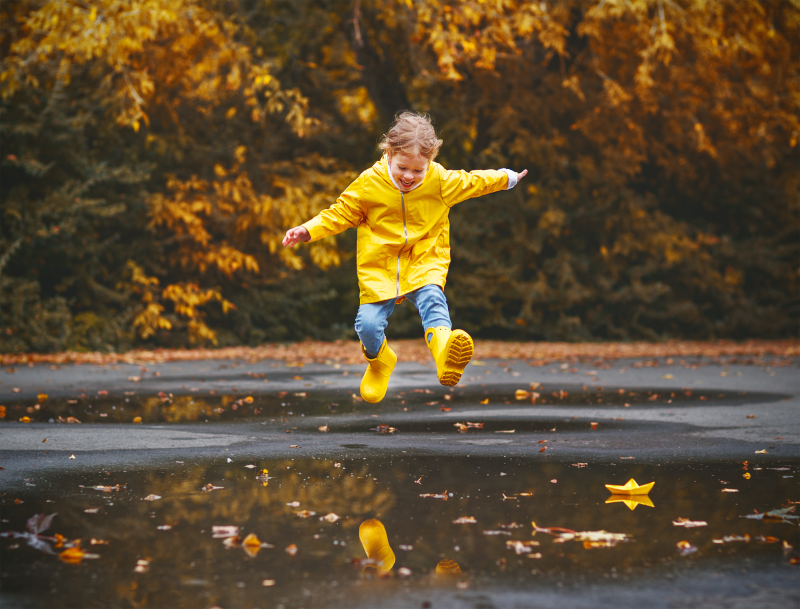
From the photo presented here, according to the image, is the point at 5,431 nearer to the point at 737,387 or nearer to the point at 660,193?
the point at 737,387

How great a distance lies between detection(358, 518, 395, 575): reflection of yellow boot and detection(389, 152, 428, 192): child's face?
2394 mm

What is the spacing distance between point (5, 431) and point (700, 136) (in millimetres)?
13658

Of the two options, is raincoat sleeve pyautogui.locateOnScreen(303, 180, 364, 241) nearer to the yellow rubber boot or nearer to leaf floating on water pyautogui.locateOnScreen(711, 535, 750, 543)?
the yellow rubber boot

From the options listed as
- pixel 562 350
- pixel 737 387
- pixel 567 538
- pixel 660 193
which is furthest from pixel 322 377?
pixel 660 193

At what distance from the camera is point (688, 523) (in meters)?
4.04

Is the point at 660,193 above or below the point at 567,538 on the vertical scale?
above

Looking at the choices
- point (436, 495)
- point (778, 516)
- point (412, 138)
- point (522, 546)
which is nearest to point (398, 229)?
point (412, 138)

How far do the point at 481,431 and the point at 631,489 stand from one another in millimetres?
2225

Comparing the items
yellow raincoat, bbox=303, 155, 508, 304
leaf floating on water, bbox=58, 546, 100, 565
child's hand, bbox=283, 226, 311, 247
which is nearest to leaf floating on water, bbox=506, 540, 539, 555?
leaf floating on water, bbox=58, 546, 100, 565

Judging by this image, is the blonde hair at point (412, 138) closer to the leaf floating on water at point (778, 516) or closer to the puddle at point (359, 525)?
the puddle at point (359, 525)

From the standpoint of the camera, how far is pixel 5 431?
21.7 feet

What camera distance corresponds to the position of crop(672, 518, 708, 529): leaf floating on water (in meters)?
4.00

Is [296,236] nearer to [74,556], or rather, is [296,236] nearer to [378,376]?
[378,376]

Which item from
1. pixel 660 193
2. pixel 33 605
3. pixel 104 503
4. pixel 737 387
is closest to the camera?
pixel 33 605
